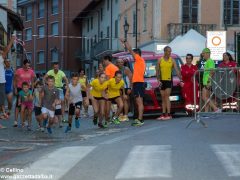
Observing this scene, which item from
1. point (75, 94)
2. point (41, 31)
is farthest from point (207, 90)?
point (41, 31)

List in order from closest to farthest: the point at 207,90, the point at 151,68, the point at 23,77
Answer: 1. the point at 207,90
2. the point at 23,77
3. the point at 151,68

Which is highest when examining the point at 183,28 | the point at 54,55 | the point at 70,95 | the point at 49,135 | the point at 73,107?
the point at 183,28

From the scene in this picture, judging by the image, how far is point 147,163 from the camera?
8711mm

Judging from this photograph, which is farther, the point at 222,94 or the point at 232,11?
the point at 232,11

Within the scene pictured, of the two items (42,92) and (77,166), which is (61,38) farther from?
(77,166)

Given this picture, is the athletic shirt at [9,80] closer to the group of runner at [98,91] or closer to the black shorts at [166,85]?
the group of runner at [98,91]

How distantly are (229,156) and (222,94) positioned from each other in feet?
17.0

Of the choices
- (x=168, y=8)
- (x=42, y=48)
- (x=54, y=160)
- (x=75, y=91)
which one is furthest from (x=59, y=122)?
(x=42, y=48)

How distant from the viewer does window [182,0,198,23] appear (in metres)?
39.6

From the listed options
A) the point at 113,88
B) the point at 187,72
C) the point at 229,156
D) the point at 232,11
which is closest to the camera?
the point at 229,156

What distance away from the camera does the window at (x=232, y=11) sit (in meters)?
39.8

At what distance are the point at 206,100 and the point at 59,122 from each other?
367cm

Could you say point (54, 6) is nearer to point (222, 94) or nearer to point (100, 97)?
point (100, 97)

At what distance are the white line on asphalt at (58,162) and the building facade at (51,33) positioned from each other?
196ft
